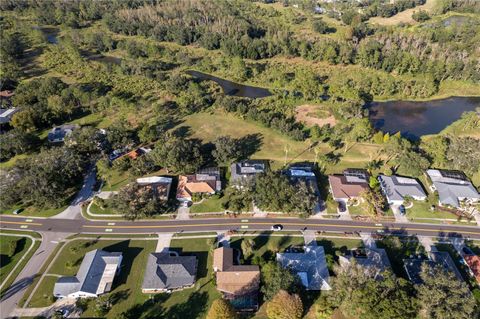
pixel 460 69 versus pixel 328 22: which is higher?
pixel 328 22

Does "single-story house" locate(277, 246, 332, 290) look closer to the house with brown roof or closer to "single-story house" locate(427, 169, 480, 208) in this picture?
the house with brown roof

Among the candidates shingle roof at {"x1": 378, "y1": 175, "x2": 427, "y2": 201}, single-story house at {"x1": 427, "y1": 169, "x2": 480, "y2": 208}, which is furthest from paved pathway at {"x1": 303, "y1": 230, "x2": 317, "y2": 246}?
single-story house at {"x1": 427, "y1": 169, "x2": 480, "y2": 208}

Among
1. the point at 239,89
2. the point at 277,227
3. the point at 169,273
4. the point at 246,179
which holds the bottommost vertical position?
the point at 277,227

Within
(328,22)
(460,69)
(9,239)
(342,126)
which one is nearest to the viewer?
(9,239)

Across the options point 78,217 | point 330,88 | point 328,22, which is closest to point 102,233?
point 78,217

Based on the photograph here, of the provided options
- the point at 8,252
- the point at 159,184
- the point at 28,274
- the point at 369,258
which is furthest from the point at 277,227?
the point at 8,252

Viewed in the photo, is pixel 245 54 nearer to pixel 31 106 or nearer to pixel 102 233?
pixel 31 106

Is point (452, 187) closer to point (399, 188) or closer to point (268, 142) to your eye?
point (399, 188)
